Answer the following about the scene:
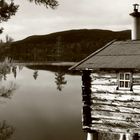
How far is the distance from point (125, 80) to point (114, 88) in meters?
0.69

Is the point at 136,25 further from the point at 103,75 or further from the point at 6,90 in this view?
the point at 6,90

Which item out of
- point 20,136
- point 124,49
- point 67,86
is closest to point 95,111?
point 124,49

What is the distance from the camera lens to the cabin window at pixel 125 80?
20.3m

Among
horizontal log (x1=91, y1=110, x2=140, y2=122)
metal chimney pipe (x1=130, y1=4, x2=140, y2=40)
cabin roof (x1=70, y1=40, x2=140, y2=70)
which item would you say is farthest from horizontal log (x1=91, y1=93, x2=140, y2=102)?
metal chimney pipe (x1=130, y1=4, x2=140, y2=40)

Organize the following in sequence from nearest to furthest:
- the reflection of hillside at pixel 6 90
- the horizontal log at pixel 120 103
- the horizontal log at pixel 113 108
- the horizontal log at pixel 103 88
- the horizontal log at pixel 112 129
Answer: the horizontal log at pixel 120 103
the horizontal log at pixel 113 108
the horizontal log at pixel 112 129
the horizontal log at pixel 103 88
the reflection of hillside at pixel 6 90

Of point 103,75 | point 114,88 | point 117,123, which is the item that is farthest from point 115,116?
point 103,75

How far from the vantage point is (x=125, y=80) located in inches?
798

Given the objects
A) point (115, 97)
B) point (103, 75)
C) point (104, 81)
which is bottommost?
point (115, 97)

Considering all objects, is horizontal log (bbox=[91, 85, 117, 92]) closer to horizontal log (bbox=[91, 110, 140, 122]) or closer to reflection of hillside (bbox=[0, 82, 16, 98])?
horizontal log (bbox=[91, 110, 140, 122])

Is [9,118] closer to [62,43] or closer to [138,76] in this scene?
[138,76]

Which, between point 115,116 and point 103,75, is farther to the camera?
point 103,75

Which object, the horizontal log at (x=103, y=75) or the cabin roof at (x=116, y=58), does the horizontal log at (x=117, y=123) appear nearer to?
the horizontal log at (x=103, y=75)

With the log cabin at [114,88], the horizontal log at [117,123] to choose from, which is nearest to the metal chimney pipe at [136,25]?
the log cabin at [114,88]

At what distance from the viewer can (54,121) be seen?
5262cm
